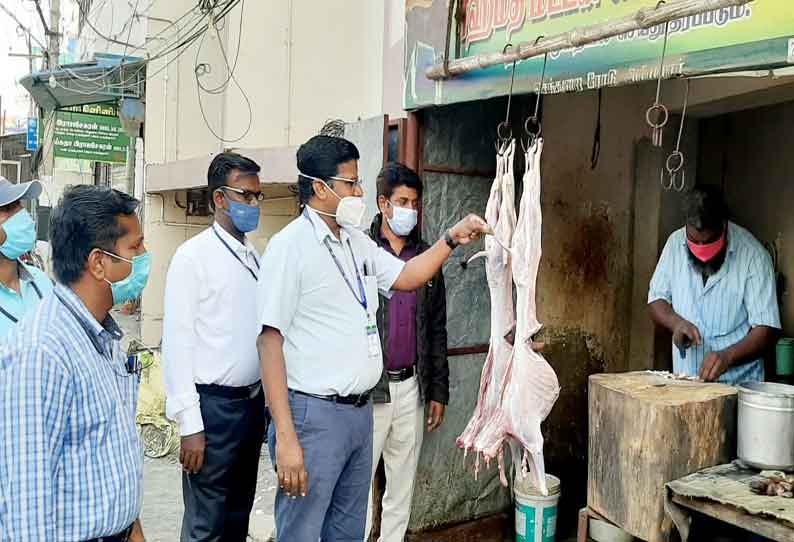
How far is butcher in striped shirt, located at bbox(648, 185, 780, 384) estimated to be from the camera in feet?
11.2

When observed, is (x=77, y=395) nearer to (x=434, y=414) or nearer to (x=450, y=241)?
(x=450, y=241)

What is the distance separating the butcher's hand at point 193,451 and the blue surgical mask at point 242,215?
0.93 m

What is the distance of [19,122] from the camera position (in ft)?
102

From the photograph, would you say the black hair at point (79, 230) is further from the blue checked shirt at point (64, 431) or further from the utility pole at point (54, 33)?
Answer: the utility pole at point (54, 33)

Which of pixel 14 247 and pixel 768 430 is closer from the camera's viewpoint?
pixel 768 430

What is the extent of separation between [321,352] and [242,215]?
0.89 metres

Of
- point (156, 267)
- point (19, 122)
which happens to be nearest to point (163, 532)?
point (156, 267)

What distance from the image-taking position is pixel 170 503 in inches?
200

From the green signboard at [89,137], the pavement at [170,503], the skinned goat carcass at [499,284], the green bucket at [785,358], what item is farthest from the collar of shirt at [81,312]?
the green signboard at [89,137]

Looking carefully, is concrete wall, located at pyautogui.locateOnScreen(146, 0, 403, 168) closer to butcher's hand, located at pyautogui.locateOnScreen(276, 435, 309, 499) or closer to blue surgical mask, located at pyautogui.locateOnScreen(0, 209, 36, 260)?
blue surgical mask, located at pyautogui.locateOnScreen(0, 209, 36, 260)

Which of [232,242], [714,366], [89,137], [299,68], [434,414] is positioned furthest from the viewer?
[89,137]

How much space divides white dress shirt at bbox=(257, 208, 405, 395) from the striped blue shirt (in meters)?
1.90

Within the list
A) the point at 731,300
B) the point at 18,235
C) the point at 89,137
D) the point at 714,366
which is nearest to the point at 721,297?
the point at 731,300

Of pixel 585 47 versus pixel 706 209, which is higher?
pixel 585 47
